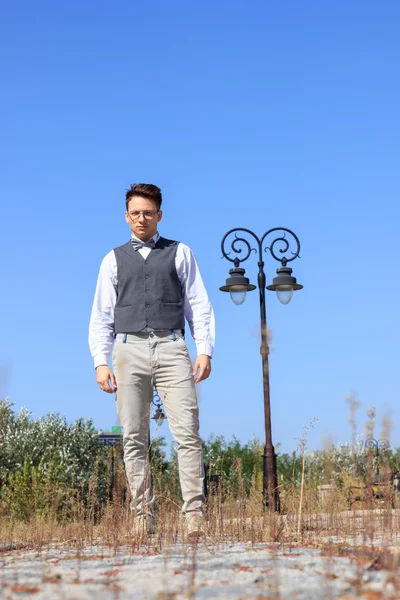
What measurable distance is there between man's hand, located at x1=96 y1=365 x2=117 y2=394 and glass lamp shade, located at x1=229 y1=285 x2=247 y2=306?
627cm

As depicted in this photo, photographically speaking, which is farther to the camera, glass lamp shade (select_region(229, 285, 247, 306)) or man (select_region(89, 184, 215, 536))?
glass lamp shade (select_region(229, 285, 247, 306))

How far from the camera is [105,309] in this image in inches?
220

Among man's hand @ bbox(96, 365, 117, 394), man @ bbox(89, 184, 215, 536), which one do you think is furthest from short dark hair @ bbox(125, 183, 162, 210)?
man's hand @ bbox(96, 365, 117, 394)

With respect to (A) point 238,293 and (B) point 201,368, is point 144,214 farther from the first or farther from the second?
(A) point 238,293

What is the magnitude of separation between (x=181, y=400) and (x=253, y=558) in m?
1.57

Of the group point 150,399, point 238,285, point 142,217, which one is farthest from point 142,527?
point 238,285

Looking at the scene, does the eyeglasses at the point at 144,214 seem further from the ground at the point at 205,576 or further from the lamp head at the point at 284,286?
the lamp head at the point at 284,286

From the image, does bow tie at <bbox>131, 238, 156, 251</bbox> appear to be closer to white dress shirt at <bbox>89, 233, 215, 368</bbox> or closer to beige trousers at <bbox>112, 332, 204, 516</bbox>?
white dress shirt at <bbox>89, 233, 215, 368</bbox>

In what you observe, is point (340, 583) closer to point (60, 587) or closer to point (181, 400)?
point (60, 587)

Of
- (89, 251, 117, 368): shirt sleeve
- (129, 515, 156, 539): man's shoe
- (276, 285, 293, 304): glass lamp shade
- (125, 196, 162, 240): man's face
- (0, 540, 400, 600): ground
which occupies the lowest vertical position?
(0, 540, 400, 600): ground

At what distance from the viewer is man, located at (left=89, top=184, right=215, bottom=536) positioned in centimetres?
518

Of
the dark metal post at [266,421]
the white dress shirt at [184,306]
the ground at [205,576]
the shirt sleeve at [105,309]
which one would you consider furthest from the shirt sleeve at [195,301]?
the dark metal post at [266,421]

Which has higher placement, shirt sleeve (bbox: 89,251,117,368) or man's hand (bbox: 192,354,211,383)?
shirt sleeve (bbox: 89,251,117,368)

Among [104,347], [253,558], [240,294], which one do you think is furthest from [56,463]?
[253,558]
